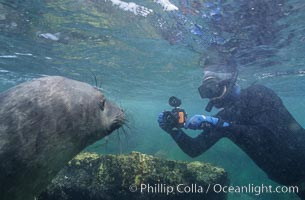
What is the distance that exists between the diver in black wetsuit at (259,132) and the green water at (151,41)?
6.70 ft

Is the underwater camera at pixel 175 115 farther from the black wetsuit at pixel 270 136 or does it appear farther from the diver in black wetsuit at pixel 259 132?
the black wetsuit at pixel 270 136

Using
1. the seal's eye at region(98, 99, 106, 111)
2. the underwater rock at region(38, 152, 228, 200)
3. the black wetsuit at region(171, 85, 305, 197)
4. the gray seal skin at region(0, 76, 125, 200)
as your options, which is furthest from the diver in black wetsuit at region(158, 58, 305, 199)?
the gray seal skin at region(0, 76, 125, 200)

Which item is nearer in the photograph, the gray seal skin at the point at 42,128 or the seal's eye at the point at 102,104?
the gray seal skin at the point at 42,128

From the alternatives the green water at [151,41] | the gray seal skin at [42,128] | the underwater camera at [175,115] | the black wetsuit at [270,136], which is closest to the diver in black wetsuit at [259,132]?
the black wetsuit at [270,136]

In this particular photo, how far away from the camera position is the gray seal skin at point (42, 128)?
273cm

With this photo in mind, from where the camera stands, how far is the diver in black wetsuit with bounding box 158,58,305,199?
20.7 feet

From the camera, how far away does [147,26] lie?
1210 centimetres

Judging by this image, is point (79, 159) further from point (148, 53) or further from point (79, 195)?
point (148, 53)

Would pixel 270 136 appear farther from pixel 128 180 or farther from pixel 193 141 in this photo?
pixel 128 180

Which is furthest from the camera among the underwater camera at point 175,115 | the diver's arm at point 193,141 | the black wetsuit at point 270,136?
the diver's arm at point 193,141

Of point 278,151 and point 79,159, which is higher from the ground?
point 278,151

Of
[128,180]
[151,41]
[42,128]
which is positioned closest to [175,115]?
[128,180]

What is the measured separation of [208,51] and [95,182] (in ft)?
35.2

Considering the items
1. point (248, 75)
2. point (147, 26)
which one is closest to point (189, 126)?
point (147, 26)
